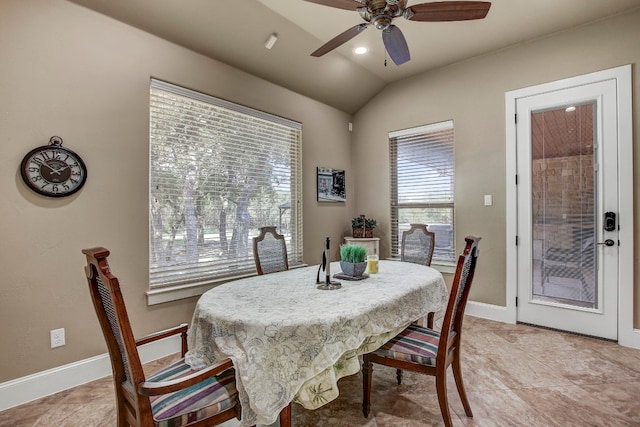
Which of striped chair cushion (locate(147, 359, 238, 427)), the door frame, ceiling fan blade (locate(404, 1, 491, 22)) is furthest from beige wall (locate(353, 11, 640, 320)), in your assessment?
striped chair cushion (locate(147, 359, 238, 427))

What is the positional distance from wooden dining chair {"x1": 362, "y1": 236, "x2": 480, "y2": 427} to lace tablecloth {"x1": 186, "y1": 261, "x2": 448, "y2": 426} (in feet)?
0.32

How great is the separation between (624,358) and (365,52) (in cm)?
367

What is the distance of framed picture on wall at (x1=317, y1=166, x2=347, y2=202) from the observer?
423 centimetres

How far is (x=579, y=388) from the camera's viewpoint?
85.4 inches

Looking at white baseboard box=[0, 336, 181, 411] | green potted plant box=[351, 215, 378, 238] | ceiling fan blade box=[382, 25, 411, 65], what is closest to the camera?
white baseboard box=[0, 336, 181, 411]

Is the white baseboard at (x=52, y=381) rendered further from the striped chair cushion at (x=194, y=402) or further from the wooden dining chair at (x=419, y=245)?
the wooden dining chair at (x=419, y=245)

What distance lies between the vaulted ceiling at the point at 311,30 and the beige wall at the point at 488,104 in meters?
0.14

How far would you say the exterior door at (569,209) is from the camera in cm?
292

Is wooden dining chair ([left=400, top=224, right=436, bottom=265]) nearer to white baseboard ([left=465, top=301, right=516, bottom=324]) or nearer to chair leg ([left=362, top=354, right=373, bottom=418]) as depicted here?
white baseboard ([left=465, top=301, right=516, bottom=324])

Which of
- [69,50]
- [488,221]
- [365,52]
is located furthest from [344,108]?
[69,50]

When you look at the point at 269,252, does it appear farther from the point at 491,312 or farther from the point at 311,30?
the point at 491,312

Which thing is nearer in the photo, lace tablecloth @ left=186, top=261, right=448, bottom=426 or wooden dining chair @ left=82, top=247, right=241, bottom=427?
wooden dining chair @ left=82, top=247, right=241, bottom=427

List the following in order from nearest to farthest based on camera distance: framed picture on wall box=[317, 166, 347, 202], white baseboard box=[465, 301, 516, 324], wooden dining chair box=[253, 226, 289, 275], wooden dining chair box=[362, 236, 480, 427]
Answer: wooden dining chair box=[362, 236, 480, 427], wooden dining chair box=[253, 226, 289, 275], white baseboard box=[465, 301, 516, 324], framed picture on wall box=[317, 166, 347, 202]

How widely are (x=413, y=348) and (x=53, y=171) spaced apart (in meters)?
2.59
